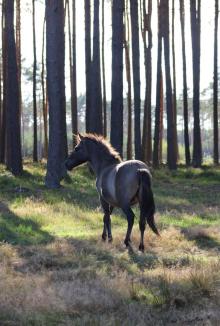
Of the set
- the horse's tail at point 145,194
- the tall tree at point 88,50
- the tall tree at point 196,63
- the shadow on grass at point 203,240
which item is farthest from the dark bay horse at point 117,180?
the tall tree at point 196,63

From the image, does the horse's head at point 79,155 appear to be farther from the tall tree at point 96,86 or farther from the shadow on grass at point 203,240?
the tall tree at point 96,86

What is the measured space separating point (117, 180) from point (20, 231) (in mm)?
2927

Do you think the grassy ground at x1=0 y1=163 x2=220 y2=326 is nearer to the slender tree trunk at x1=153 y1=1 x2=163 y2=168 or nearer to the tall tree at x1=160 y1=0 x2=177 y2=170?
the tall tree at x1=160 y1=0 x2=177 y2=170

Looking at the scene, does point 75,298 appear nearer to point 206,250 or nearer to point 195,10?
point 206,250

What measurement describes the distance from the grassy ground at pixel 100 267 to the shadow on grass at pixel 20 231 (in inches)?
0.8

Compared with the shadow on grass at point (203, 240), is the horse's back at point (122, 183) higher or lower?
higher

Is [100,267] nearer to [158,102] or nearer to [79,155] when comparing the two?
[79,155]

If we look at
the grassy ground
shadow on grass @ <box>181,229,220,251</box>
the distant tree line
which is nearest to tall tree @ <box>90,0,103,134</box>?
the distant tree line

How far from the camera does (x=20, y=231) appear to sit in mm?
12164

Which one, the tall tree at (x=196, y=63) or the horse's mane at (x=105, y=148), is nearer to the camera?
the horse's mane at (x=105, y=148)

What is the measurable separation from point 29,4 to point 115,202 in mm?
24116

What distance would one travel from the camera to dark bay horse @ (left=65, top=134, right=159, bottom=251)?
10156 mm

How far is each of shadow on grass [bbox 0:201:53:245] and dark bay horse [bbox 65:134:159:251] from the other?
1418 mm

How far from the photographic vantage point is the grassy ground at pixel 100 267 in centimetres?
600
